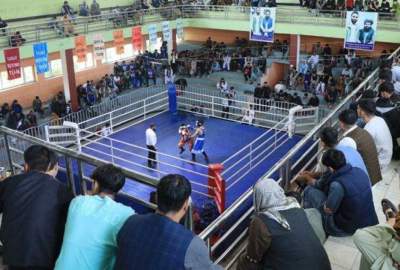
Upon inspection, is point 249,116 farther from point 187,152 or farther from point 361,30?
point 361,30

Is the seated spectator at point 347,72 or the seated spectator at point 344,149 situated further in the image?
the seated spectator at point 347,72

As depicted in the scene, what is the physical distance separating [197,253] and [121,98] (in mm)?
17073

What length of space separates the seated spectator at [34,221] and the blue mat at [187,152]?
24.8ft

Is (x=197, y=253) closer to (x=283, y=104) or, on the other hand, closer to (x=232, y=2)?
(x=283, y=104)

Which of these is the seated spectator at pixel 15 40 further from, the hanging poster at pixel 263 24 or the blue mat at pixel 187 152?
the hanging poster at pixel 263 24

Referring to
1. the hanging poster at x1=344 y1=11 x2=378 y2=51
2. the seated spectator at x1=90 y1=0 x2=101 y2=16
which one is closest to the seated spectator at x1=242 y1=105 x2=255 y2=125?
the hanging poster at x1=344 y1=11 x2=378 y2=51

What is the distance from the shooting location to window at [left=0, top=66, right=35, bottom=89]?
18.2m

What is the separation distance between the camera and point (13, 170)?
4.46 m

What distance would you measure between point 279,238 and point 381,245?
2.23ft

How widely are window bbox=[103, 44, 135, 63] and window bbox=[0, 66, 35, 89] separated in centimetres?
418

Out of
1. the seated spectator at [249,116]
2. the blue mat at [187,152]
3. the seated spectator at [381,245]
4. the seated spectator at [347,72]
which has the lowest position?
the blue mat at [187,152]

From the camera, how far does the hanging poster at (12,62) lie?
14.6m

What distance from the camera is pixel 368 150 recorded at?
4.50m

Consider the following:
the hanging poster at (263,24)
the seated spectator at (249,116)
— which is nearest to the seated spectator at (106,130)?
the seated spectator at (249,116)
